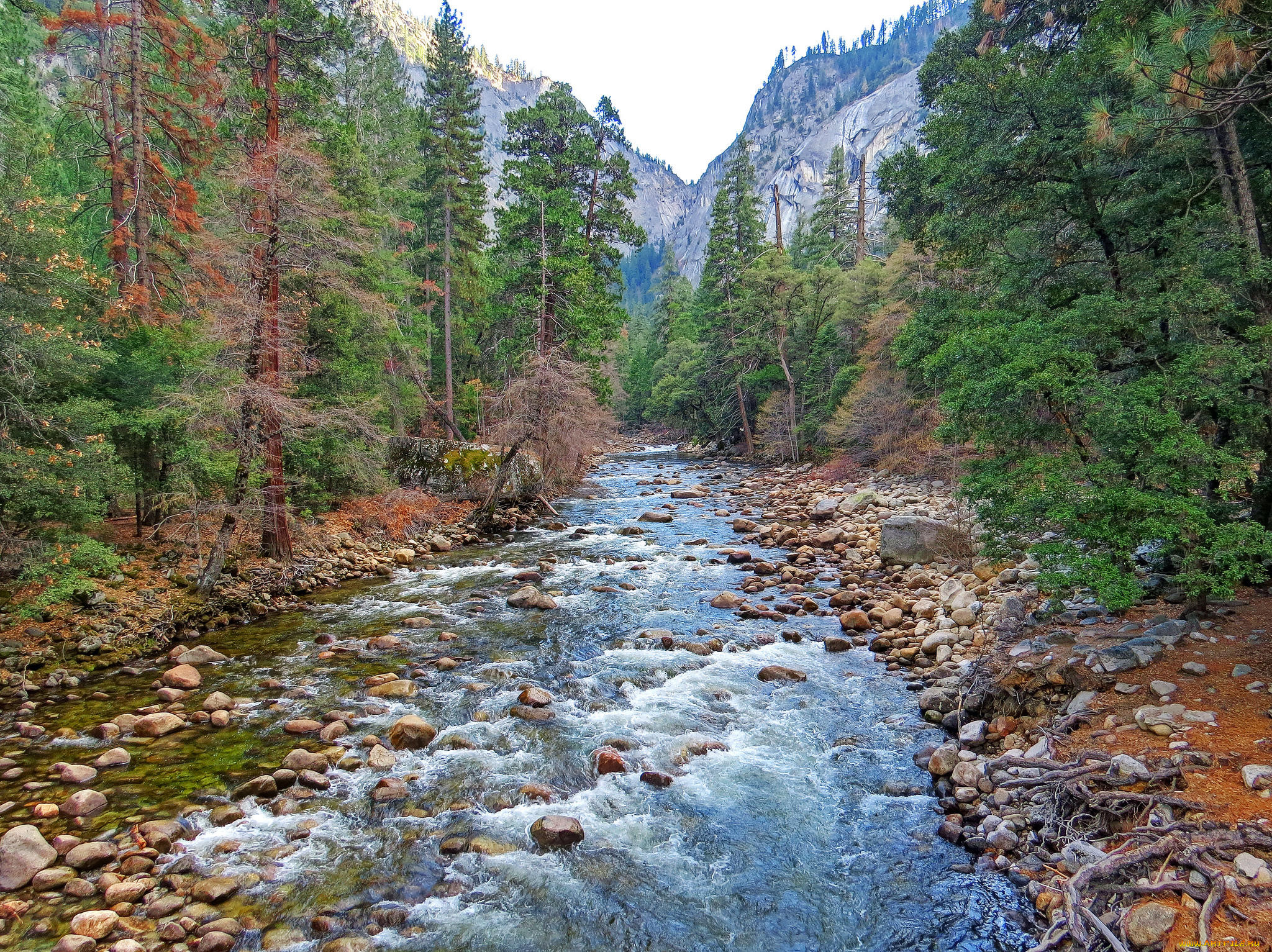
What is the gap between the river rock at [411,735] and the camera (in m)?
6.76

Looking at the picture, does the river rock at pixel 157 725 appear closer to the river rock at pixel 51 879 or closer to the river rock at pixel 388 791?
the river rock at pixel 51 879

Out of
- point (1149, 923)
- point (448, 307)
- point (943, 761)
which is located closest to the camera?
point (1149, 923)

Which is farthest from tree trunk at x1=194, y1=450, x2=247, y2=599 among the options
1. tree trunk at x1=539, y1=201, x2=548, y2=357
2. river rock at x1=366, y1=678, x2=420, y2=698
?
tree trunk at x1=539, y1=201, x2=548, y2=357

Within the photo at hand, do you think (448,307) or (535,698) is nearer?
(535,698)

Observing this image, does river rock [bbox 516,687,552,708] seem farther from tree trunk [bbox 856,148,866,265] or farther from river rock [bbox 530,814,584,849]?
tree trunk [bbox 856,148,866,265]

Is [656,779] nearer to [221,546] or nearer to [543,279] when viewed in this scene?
[221,546]

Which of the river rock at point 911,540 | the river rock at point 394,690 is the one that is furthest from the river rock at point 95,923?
the river rock at point 911,540

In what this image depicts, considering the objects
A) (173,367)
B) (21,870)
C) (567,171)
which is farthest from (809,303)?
(21,870)

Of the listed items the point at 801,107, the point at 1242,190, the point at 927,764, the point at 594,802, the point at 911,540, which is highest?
the point at 801,107

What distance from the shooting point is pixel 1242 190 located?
252 inches

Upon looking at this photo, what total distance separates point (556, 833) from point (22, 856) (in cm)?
404

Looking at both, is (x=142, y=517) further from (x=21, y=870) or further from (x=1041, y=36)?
(x=1041, y=36)

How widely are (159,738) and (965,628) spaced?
1026 centimetres

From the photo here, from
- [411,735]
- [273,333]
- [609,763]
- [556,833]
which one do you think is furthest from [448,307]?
[556,833]
